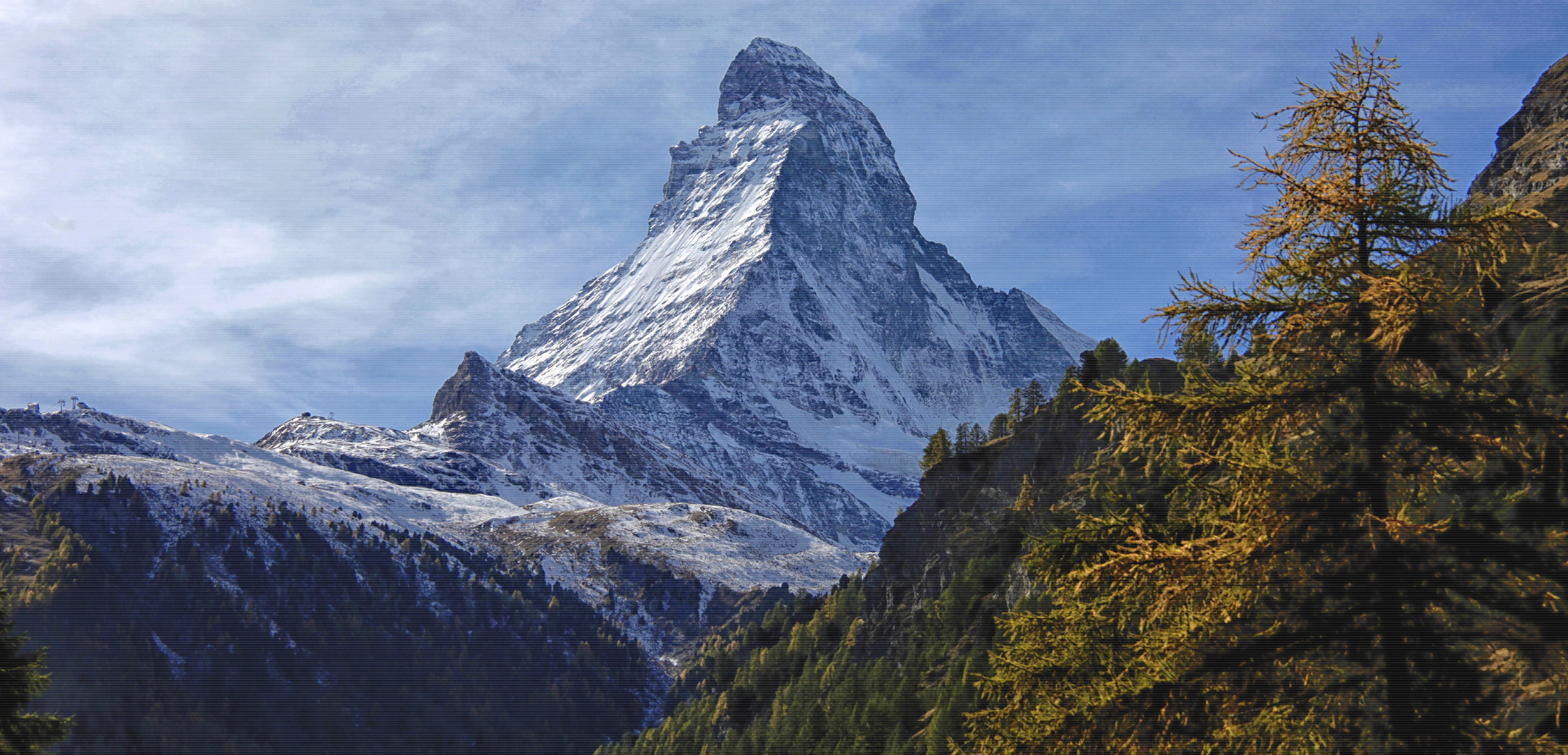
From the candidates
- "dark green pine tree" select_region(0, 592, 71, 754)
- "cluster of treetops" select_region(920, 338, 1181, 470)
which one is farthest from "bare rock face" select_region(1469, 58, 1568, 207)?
"dark green pine tree" select_region(0, 592, 71, 754)

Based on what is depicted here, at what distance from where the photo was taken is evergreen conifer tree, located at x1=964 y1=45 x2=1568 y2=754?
9.30 metres

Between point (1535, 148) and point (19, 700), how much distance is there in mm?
86227

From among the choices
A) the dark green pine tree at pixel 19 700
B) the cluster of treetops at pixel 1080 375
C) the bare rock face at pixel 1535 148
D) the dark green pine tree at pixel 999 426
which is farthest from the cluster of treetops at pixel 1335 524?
the dark green pine tree at pixel 999 426

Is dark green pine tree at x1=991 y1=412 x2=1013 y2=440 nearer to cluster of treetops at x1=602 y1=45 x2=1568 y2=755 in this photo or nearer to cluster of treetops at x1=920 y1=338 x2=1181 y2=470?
cluster of treetops at x1=920 y1=338 x2=1181 y2=470

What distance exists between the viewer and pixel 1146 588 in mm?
10672

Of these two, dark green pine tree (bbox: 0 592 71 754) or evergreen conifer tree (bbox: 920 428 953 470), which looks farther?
evergreen conifer tree (bbox: 920 428 953 470)

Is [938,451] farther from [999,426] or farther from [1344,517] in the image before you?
[1344,517]

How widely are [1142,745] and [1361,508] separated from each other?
3201 millimetres

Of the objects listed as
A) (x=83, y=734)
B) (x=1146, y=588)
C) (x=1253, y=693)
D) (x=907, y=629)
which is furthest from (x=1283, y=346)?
(x=83, y=734)

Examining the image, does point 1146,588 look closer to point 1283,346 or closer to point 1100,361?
point 1283,346

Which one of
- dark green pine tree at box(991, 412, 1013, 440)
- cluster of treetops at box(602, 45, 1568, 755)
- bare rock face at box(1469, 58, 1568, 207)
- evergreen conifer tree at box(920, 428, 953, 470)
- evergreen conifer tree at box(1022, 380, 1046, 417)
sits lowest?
cluster of treetops at box(602, 45, 1568, 755)

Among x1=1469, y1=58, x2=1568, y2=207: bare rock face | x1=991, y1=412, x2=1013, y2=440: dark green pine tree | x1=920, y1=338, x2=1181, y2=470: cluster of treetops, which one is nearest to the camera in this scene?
x1=1469, y1=58, x2=1568, y2=207: bare rock face

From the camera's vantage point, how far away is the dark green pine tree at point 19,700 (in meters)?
17.6

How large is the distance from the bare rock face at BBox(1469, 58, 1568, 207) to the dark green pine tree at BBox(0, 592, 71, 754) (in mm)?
60919
